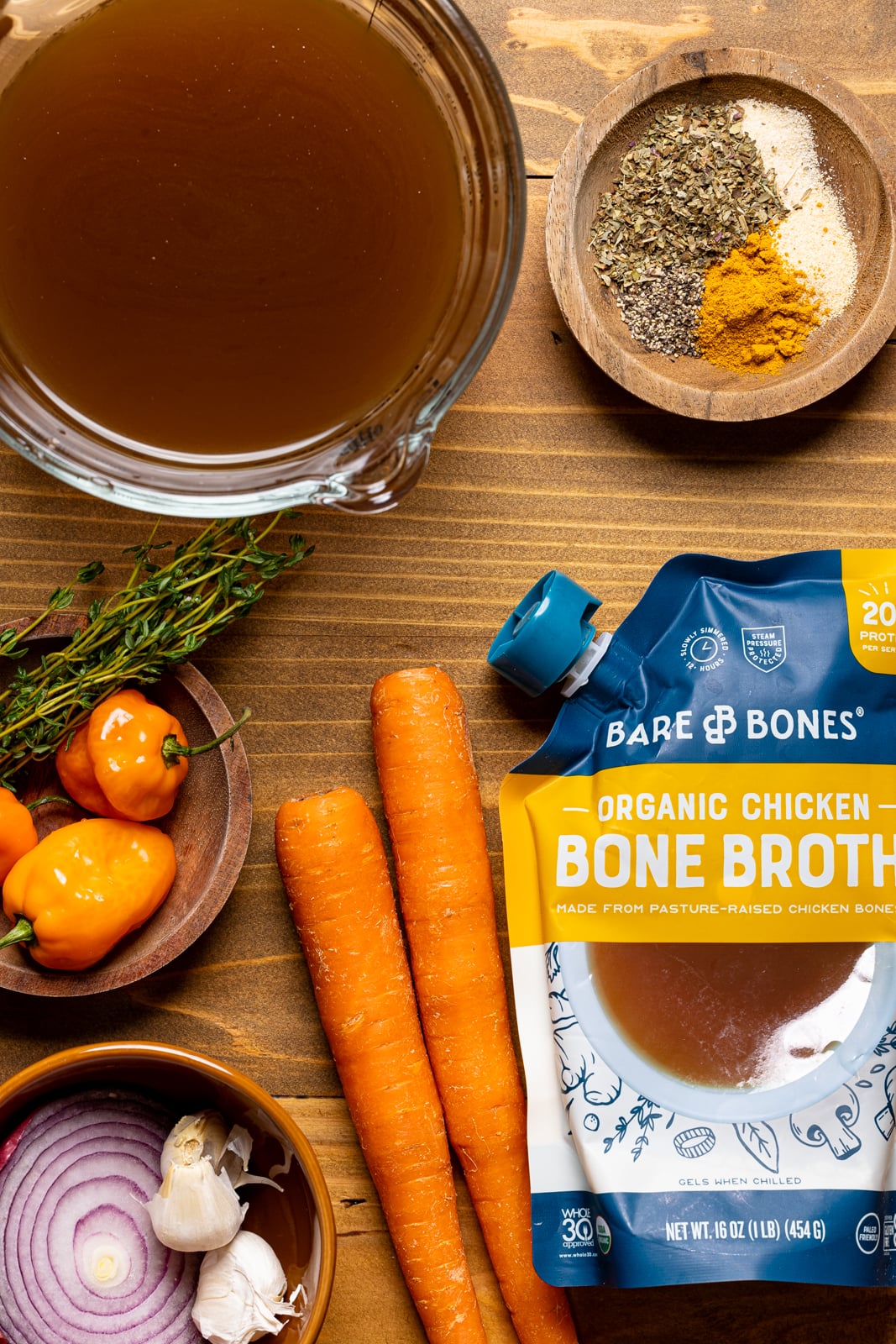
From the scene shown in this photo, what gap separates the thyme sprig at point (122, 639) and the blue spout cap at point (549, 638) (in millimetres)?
222

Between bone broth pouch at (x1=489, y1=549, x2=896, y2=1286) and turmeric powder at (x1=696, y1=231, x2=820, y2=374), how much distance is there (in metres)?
0.21

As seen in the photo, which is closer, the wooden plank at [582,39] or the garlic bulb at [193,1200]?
the garlic bulb at [193,1200]

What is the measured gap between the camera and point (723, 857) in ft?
3.54

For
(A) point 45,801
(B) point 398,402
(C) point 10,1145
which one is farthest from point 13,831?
(B) point 398,402

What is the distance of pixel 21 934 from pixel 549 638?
540 mm

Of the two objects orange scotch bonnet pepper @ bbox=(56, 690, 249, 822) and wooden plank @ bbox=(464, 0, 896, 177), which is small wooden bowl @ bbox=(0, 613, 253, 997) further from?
wooden plank @ bbox=(464, 0, 896, 177)

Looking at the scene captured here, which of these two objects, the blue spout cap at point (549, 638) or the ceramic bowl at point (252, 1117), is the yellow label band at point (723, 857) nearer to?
the blue spout cap at point (549, 638)

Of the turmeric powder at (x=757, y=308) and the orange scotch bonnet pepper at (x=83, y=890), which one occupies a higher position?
the turmeric powder at (x=757, y=308)

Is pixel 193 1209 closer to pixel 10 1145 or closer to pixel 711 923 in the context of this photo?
pixel 10 1145

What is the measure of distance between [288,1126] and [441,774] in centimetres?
34

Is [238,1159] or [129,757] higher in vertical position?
[129,757]

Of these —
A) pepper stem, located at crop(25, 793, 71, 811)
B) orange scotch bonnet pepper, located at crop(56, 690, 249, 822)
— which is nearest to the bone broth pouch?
orange scotch bonnet pepper, located at crop(56, 690, 249, 822)

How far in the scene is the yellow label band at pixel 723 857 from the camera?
3.50 feet

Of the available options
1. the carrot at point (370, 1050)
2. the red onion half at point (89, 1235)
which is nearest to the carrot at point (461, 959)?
the carrot at point (370, 1050)
